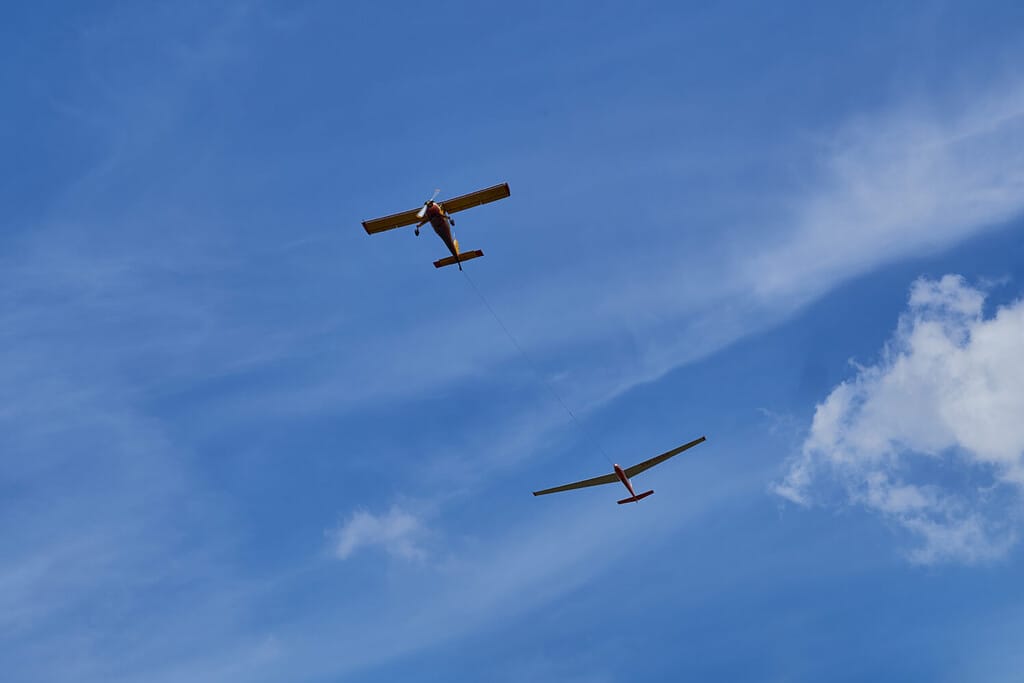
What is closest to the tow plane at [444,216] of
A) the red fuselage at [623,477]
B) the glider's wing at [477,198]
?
the glider's wing at [477,198]

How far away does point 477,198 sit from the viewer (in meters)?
94.4

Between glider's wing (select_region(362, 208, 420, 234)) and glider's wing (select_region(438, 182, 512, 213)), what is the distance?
3349mm

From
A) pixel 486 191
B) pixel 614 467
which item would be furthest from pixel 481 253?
pixel 614 467

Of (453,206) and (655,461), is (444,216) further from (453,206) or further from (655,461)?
(655,461)

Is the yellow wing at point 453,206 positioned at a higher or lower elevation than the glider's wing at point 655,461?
higher

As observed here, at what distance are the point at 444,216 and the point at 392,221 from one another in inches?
236

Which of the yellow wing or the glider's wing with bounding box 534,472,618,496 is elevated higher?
the yellow wing

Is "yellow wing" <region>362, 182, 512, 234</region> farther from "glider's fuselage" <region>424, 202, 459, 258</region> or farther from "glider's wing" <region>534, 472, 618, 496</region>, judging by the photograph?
"glider's wing" <region>534, 472, 618, 496</region>

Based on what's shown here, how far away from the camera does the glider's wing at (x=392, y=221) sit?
95.3 metres

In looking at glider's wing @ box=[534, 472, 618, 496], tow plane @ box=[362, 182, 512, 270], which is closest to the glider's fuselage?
tow plane @ box=[362, 182, 512, 270]

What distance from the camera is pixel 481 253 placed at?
9706 centimetres

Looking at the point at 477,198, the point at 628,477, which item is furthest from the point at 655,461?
the point at 477,198

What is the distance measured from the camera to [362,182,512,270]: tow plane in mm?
94062

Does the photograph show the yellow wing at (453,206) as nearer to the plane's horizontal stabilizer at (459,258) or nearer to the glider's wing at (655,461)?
the plane's horizontal stabilizer at (459,258)
